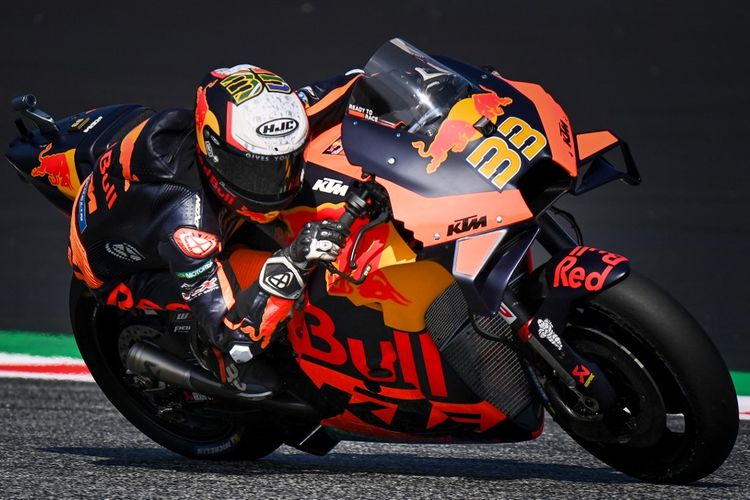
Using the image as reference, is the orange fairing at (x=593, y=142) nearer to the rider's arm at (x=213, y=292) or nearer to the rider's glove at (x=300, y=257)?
the rider's glove at (x=300, y=257)

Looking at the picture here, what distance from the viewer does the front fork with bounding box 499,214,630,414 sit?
335 centimetres

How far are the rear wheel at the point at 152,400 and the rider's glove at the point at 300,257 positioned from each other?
0.86 meters

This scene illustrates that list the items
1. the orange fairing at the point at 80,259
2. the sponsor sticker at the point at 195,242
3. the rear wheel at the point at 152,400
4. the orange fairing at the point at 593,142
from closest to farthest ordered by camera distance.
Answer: the orange fairing at the point at 593,142, the sponsor sticker at the point at 195,242, the orange fairing at the point at 80,259, the rear wheel at the point at 152,400

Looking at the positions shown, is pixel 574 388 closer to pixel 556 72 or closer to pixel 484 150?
pixel 484 150

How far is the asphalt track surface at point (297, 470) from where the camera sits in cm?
370

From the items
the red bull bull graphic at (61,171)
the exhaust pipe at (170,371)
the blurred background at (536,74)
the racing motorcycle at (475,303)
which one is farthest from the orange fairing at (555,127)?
the blurred background at (536,74)

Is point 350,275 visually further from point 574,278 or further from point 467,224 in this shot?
point 574,278

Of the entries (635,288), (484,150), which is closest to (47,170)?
(484,150)

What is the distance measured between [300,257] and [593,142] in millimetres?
891

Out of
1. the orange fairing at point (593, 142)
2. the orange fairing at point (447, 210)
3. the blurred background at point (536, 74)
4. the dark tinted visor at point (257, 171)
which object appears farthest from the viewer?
the blurred background at point (536, 74)

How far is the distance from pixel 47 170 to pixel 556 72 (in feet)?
9.03

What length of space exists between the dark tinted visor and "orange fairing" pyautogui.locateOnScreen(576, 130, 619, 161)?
806mm

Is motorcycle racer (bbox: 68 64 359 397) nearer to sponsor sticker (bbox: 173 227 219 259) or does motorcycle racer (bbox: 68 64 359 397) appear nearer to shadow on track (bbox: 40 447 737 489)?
sponsor sticker (bbox: 173 227 219 259)

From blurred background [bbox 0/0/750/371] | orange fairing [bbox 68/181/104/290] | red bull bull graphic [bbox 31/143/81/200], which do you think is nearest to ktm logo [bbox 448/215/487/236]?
orange fairing [bbox 68/181/104/290]
